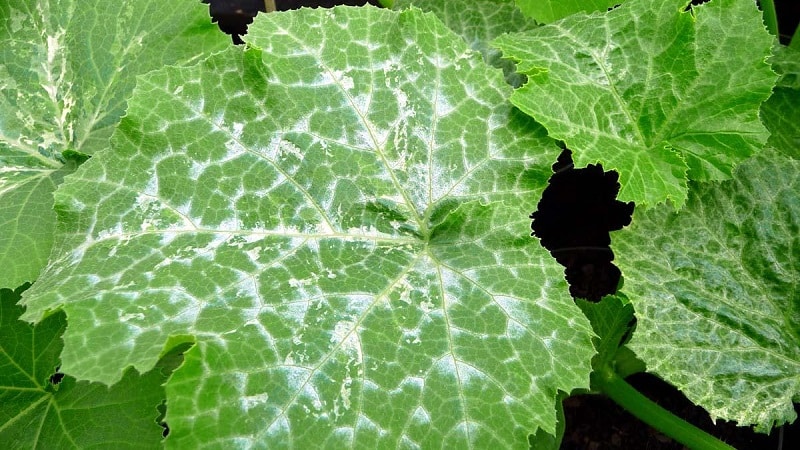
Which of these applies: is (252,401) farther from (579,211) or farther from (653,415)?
(579,211)

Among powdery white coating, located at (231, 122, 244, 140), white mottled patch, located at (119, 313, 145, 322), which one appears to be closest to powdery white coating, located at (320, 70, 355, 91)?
powdery white coating, located at (231, 122, 244, 140)

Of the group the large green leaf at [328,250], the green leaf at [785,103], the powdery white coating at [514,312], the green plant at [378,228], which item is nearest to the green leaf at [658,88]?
the green plant at [378,228]

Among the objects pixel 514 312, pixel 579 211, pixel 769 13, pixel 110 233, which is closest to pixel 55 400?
pixel 110 233

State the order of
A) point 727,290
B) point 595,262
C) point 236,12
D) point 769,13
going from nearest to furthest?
point 727,290
point 769,13
point 595,262
point 236,12

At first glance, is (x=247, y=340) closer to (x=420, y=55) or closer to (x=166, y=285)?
(x=166, y=285)

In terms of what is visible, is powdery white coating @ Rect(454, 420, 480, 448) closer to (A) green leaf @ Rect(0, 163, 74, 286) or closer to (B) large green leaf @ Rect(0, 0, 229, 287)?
(A) green leaf @ Rect(0, 163, 74, 286)

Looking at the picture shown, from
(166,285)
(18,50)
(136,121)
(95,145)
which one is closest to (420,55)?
(136,121)
